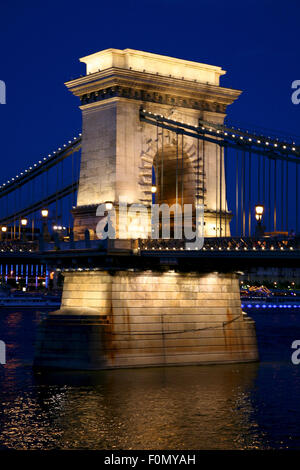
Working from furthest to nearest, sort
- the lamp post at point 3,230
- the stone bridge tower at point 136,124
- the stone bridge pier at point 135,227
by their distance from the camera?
the lamp post at point 3,230 < the stone bridge tower at point 136,124 < the stone bridge pier at point 135,227

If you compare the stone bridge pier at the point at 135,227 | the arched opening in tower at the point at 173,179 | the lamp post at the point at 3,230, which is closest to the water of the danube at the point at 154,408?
the stone bridge pier at the point at 135,227

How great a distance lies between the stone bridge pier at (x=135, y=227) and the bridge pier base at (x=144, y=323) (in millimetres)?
56

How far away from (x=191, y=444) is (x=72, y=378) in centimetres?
1329

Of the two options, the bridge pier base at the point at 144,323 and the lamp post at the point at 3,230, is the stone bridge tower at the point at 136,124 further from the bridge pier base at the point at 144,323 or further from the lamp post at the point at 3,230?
the lamp post at the point at 3,230

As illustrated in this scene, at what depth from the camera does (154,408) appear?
135ft

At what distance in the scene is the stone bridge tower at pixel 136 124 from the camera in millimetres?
51875

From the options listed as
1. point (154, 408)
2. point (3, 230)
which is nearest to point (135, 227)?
point (154, 408)

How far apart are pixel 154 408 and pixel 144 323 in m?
9.22

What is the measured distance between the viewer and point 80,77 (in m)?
53.7

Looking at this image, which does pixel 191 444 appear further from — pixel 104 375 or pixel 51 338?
pixel 51 338

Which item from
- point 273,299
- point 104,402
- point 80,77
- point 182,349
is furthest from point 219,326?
point 273,299

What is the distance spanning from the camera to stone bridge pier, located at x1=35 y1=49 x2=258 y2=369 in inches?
1930

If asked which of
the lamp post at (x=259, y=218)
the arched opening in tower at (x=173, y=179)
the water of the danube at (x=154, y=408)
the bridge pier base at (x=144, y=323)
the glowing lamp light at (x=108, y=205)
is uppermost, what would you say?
the arched opening in tower at (x=173, y=179)

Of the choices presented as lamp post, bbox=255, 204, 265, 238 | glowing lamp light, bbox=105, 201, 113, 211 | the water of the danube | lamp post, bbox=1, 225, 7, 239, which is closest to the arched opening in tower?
glowing lamp light, bbox=105, 201, 113, 211
